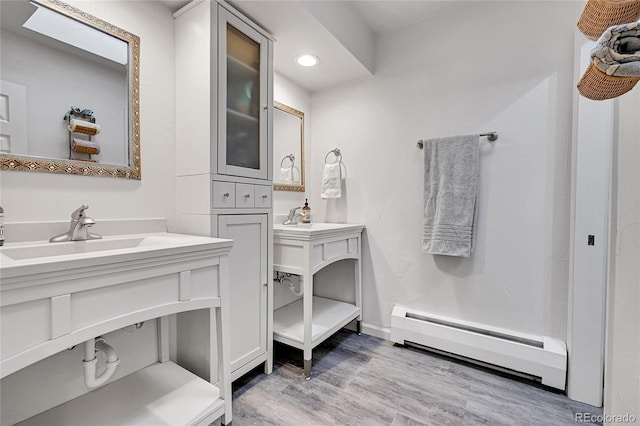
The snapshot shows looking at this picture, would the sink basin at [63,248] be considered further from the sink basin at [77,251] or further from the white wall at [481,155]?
the white wall at [481,155]

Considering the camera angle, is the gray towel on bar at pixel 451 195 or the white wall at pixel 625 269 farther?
the gray towel on bar at pixel 451 195

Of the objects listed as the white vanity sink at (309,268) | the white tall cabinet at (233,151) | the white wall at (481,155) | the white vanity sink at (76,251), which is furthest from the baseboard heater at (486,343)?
the white vanity sink at (76,251)

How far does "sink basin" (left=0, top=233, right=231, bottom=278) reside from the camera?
0.69m

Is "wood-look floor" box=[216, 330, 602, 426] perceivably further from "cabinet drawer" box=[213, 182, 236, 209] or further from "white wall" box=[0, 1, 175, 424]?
"cabinet drawer" box=[213, 182, 236, 209]

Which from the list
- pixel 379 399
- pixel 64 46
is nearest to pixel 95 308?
pixel 64 46

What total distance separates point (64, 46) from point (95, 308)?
108 centimetres

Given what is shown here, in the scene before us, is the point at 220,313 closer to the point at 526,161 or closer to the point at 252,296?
the point at 252,296

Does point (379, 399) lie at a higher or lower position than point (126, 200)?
lower

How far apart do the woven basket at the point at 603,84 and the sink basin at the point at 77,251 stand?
125 centimetres

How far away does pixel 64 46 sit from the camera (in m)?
1.14

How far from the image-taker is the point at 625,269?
785 mm

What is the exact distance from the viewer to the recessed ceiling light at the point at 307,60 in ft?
6.24

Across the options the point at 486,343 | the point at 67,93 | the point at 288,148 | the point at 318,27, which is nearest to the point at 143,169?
the point at 67,93

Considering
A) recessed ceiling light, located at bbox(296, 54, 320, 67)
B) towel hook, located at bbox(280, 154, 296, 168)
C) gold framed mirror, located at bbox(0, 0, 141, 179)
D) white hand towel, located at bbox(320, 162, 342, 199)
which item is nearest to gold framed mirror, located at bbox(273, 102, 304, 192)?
towel hook, located at bbox(280, 154, 296, 168)
